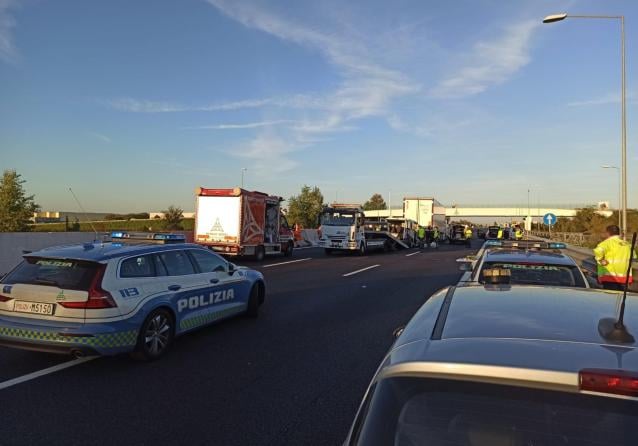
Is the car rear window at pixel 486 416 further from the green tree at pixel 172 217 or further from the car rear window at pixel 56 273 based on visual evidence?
the green tree at pixel 172 217

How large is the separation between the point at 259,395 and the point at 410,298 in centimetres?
753

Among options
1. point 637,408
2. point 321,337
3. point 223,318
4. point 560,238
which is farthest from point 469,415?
point 560,238

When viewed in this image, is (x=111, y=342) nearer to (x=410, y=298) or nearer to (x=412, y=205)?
(x=410, y=298)

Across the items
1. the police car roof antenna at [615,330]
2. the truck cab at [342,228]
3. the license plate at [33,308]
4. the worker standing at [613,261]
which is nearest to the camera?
the police car roof antenna at [615,330]

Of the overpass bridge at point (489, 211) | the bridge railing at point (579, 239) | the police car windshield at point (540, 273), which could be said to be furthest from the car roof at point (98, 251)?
the overpass bridge at point (489, 211)

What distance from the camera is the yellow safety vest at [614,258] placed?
8734 millimetres

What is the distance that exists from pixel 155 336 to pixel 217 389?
5.07 ft

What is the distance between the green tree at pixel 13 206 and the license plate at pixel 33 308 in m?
43.4

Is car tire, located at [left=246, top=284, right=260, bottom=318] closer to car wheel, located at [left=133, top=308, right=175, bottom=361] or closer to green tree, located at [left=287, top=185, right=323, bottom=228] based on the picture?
car wheel, located at [left=133, top=308, right=175, bottom=361]

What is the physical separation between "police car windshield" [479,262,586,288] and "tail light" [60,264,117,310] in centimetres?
439

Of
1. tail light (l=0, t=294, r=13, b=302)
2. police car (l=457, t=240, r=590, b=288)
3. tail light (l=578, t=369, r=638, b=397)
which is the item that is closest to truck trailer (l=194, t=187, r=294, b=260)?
tail light (l=0, t=294, r=13, b=302)

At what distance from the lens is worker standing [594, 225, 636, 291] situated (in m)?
8.73

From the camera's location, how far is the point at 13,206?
149 ft

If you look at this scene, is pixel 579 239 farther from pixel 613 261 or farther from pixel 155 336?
pixel 155 336
